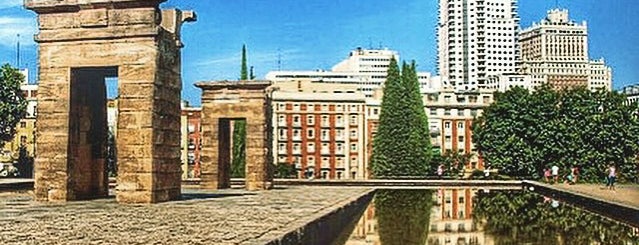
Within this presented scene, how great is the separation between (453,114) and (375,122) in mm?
10930

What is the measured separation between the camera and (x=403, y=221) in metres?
22.1

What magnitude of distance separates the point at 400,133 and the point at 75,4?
59.9 metres

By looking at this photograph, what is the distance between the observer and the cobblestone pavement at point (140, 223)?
1070cm

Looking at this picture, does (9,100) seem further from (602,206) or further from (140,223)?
(140,223)

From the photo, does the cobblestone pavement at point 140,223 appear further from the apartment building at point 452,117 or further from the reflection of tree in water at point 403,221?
the apartment building at point 452,117

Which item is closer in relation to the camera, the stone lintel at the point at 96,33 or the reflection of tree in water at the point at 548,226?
the reflection of tree in water at the point at 548,226

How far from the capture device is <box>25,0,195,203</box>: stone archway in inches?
746

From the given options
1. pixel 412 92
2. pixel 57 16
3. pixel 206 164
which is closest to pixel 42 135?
pixel 57 16

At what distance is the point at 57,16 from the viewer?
1970cm

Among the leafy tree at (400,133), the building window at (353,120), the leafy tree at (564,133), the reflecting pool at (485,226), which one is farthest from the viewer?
the building window at (353,120)

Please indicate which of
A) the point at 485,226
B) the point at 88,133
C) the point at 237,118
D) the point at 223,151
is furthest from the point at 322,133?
the point at 485,226

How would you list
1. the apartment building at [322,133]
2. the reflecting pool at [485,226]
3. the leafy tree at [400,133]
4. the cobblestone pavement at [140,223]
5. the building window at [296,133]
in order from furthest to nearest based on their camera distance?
1. the building window at [296,133]
2. the apartment building at [322,133]
3. the leafy tree at [400,133]
4. the reflecting pool at [485,226]
5. the cobblestone pavement at [140,223]

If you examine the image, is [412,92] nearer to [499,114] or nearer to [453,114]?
[499,114]

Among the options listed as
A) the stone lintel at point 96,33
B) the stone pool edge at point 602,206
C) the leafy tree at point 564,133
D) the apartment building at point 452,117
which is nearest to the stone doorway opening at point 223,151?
the stone pool edge at point 602,206
